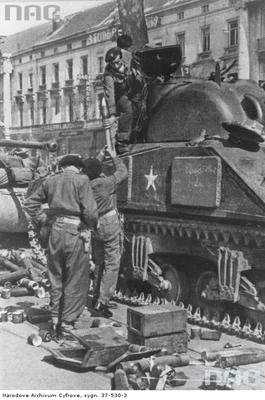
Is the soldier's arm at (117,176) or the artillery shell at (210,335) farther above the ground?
the soldier's arm at (117,176)

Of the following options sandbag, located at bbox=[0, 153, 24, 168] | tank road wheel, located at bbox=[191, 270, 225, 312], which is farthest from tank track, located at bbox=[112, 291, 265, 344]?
sandbag, located at bbox=[0, 153, 24, 168]

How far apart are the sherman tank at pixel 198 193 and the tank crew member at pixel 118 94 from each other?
342 millimetres

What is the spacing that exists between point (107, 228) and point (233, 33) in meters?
24.4

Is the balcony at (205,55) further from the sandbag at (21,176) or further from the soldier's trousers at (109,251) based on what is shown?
the soldier's trousers at (109,251)

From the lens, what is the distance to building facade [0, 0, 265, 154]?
28.7 meters

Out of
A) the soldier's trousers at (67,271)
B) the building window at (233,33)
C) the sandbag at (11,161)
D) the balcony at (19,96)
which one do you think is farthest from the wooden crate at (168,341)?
the balcony at (19,96)

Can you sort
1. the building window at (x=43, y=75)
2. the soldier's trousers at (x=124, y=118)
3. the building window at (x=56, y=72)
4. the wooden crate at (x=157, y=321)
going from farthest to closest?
the building window at (x=43, y=75), the building window at (x=56, y=72), the soldier's trousers at (x=124, y=118), the wooden crate at (x=157, y=321)

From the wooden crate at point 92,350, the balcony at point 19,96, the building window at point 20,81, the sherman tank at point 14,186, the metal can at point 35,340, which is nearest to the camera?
the wooden crate at point 92,350

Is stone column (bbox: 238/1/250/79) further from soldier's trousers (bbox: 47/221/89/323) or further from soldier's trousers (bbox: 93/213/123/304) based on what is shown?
soldier's trousers (bbox: 47/221/89/323)

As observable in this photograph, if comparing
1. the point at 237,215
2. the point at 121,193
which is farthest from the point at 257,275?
the point at 121,193

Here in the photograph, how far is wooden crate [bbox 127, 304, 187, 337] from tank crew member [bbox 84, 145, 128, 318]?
1641 millimetres

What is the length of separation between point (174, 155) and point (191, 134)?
71cm

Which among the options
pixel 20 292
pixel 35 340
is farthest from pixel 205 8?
pixel 35 340

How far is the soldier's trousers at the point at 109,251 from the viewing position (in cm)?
922
